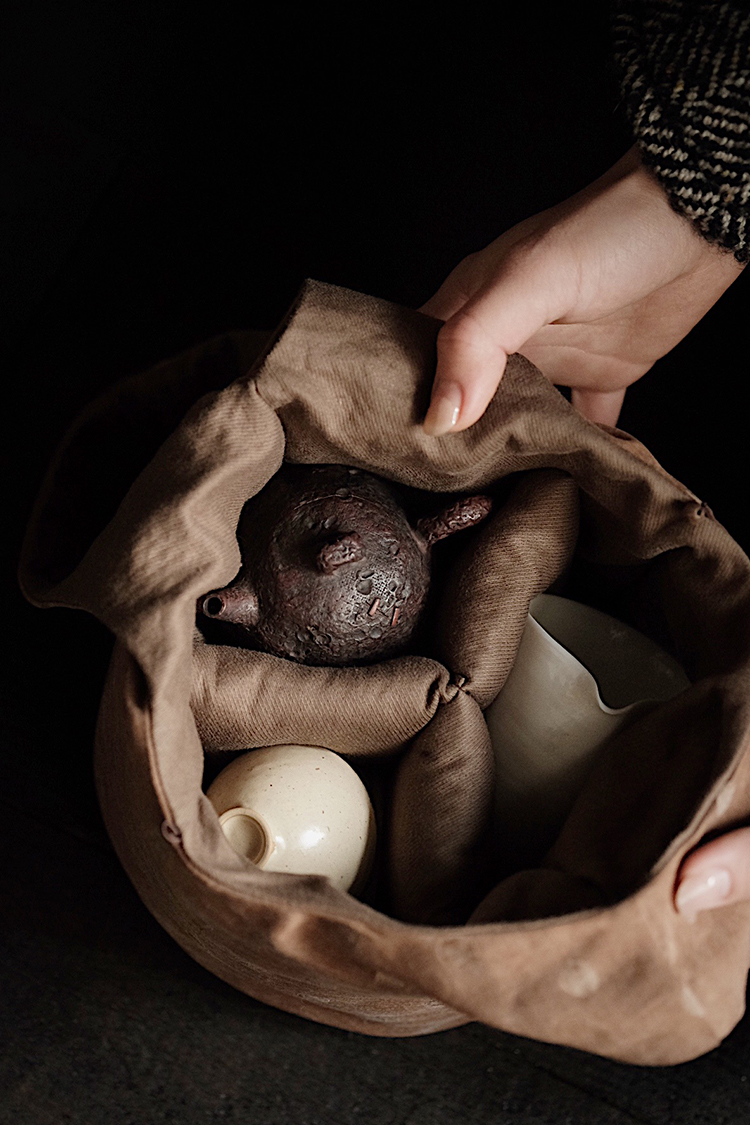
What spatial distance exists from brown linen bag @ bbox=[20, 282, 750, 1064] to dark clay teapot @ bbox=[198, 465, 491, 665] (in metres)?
0.02

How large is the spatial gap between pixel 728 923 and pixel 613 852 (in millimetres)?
79

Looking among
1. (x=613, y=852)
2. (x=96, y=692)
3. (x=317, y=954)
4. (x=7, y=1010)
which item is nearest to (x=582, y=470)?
(x=613, y=852)

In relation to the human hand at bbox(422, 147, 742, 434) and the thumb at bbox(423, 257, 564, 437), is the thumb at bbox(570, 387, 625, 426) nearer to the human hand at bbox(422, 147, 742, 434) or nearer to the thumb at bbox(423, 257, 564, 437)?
the human hand at bbox(422, 147, 742, 434)

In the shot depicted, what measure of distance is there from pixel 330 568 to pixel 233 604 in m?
0.08

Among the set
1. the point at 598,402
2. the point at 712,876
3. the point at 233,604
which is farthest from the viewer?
the point at 598,402

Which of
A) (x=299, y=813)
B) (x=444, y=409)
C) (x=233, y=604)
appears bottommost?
(x=299, y=813)

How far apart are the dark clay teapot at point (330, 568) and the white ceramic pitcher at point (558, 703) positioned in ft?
0.31

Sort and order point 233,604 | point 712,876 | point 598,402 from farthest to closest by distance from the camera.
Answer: point 598,402
point 233,604
point 712,876

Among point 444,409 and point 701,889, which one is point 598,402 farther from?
point 701,889

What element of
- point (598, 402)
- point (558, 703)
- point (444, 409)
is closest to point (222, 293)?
point (598, 402)

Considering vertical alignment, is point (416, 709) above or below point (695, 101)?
below

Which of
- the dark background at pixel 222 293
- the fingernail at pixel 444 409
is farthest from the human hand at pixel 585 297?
the dark background at pixel 222 293

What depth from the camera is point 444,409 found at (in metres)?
0.61

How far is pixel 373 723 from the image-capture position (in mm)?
668
